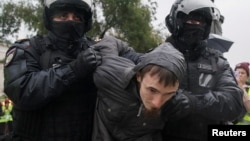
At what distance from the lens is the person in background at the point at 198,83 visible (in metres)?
2.19

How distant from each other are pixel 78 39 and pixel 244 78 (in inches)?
142

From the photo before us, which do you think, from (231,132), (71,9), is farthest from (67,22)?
(231,132)

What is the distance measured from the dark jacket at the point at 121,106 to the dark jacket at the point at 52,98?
172 millimetres

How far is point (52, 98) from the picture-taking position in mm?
2166

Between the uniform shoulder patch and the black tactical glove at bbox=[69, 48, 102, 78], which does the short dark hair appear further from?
the uniform shoulder patch

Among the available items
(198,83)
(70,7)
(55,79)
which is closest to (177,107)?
(198,83)

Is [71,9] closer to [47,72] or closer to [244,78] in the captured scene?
[47,72]

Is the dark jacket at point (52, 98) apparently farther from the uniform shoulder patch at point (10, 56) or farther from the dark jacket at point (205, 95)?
the dark jacket at point (205, 95)

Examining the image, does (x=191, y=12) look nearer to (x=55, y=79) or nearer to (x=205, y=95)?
(x=205, y=95)

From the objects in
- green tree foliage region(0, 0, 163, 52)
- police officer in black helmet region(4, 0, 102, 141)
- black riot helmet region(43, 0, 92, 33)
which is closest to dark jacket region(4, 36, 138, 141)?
police officer in black helmet region(4, 0, 102, 141)

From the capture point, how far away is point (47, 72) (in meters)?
2.20

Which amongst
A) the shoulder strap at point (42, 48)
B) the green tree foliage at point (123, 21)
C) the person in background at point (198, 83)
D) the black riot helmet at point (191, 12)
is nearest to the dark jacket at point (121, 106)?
the person in background at point (198, 83)

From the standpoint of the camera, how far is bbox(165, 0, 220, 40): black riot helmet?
8.09ft

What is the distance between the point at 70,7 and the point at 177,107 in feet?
2.75
